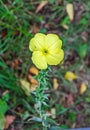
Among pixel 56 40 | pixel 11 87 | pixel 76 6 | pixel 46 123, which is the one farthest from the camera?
pixel 76 6

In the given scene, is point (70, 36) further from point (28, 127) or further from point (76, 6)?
point (28, 127)

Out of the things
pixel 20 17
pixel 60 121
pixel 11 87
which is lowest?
pixel 60 121

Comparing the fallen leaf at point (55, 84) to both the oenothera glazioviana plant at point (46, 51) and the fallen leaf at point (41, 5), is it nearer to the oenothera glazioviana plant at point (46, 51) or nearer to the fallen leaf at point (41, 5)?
the fallen leaf at point (41, 5)

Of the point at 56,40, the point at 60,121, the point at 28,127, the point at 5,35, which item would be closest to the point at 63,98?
the point at 60,121

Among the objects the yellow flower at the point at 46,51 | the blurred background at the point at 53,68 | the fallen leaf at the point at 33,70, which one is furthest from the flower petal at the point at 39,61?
the fallen leaf at the point at 33,70

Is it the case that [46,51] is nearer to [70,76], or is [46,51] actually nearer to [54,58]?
[54,58]

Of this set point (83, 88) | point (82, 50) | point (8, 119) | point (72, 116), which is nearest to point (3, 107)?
point (8, 119)

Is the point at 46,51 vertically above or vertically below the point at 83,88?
above
